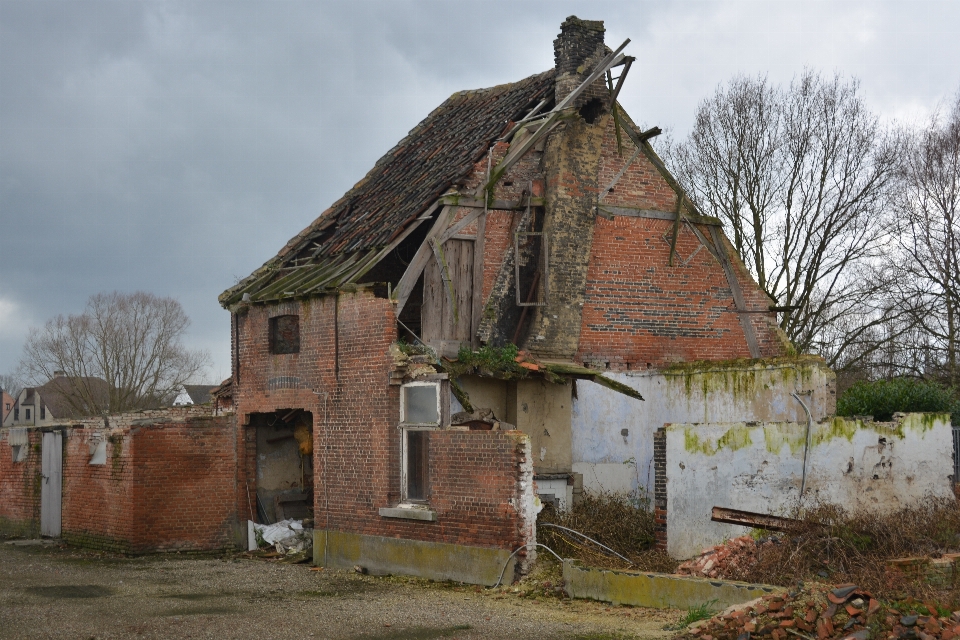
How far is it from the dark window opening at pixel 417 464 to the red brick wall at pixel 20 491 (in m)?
10.7

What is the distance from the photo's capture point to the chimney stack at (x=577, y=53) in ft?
59.7

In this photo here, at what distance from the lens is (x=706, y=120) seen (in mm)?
31250

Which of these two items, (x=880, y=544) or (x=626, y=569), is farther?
(x=626, y=569)

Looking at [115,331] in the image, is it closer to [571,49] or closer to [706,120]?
[706,120]

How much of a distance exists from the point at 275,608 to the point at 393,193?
9392mm

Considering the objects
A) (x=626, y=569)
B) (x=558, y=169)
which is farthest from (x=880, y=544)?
(x=558, y=169)

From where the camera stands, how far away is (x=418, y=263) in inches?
658

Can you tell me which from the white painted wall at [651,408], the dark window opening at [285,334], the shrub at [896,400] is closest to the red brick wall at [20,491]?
the dark window opening at [285,334]

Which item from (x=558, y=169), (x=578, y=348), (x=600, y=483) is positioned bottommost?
(x=600, y=483)

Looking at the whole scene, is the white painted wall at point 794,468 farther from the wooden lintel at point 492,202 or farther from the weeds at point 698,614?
the wooden lintel at point 492,202

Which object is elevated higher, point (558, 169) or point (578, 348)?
point (558, 169)

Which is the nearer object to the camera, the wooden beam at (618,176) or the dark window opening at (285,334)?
the dark window opening at (285,334)

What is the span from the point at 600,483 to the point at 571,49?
24.4 feet

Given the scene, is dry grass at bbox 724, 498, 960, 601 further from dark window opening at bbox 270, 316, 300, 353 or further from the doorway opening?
the doorway opening
